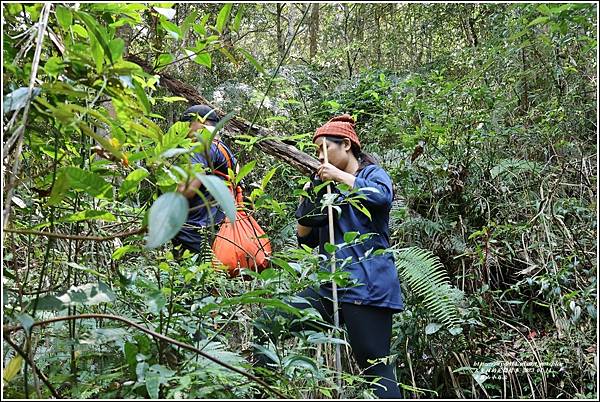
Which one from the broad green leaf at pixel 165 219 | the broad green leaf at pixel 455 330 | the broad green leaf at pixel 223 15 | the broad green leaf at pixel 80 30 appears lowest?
the broad green leaf at pixel 455 330

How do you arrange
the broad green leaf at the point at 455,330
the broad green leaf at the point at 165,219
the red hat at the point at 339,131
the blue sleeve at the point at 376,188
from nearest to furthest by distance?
the broad green leaf at the point at 165,219
the blue sleeve at the point at 376,188
the red hat at the point at 339,131
the broad green leaf at the point at 455,330

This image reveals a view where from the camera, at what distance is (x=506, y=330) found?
3395mm

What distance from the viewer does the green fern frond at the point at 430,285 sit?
10.3 ft

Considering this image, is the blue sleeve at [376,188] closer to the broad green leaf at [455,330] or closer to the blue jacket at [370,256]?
the blue jacket at [370,256]

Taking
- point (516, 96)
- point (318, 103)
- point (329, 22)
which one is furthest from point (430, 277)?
point (329, 22)

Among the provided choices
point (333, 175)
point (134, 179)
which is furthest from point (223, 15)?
point (333, 175)

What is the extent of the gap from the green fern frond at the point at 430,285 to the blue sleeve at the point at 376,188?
0.99 m

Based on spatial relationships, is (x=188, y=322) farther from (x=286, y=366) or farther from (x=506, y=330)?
(x=506, y=330)

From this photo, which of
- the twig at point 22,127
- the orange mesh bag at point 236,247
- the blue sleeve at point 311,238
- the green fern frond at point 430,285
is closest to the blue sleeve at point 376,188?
the blue sleeve at point 311,238

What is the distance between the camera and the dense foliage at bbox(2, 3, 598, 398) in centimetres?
122

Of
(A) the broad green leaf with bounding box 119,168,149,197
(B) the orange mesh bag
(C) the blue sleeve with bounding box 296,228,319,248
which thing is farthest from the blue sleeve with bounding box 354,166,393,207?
(A) the broad green leaf with bounding box 119,168,149,197

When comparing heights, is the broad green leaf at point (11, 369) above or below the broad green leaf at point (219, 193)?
below

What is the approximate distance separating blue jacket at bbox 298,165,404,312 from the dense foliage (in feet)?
0.83

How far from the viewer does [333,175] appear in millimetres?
2436
